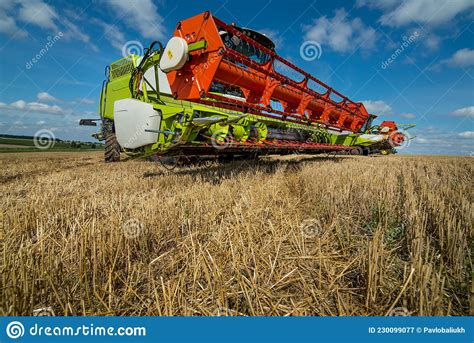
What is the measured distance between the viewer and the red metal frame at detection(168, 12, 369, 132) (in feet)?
10.4

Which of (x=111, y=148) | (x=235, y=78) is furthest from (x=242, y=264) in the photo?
(x=111, y=148)

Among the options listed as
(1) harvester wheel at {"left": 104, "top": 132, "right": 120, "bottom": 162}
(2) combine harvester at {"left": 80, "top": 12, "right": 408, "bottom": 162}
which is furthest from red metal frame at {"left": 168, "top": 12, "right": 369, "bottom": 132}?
(1) harvester wheel at {"left": 104, "top": 132, "right": 120, "bottom": 162}

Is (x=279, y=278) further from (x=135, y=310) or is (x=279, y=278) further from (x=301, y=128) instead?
(x=301, y=128)

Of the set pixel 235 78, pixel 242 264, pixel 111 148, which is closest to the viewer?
pixel 242 264

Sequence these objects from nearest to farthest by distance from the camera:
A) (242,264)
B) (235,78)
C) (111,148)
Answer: (242,264) → (235,78) → (111,148)

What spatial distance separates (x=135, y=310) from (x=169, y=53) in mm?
3162

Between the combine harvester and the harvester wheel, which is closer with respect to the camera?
the combine harvester

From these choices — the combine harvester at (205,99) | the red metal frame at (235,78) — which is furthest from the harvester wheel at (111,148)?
A: the red metal frame at (235,78)

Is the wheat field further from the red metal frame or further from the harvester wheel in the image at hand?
the harvester wheel

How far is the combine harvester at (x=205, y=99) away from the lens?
319 cm

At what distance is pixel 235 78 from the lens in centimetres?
363

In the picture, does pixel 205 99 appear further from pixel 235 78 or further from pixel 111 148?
pixel 111 148

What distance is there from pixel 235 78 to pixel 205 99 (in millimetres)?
574

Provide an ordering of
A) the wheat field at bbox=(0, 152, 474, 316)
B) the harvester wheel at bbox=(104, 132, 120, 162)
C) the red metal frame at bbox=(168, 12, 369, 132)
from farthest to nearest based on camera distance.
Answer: the harvester wheel at bbox=(104, 132, 120, 162), the red metal frame at bbox=(168, 12, 369, 132), the wheat field at bbox=(0, 152, 474, 316)
